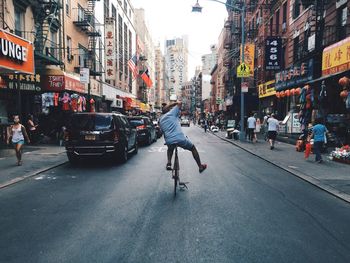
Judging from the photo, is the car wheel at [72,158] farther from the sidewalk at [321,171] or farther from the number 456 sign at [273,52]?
the number 456 sign at [273,52]

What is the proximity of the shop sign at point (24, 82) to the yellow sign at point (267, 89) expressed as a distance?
60.0 feet

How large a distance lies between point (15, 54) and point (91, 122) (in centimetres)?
455

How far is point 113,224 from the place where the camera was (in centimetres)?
510

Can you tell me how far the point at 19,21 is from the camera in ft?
59.8

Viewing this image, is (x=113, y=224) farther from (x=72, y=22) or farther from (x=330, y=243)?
(x=72, y=22)

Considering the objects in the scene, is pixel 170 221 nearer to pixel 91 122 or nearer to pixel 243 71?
pixel 91 122

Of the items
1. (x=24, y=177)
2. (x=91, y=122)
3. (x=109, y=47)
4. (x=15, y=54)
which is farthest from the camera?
(x=109, y=47)

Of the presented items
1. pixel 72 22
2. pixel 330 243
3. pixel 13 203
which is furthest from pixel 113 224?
pixel 72 22

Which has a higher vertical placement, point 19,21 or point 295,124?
Result: point 19,21

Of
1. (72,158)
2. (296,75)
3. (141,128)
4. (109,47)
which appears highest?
(109,47)

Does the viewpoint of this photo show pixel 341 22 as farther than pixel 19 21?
No

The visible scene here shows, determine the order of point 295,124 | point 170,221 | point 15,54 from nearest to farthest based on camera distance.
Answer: point 170,221 < point 15,54 < point 295,124

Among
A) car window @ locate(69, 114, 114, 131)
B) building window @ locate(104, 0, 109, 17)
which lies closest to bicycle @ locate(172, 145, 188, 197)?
car window @ locate(69, 114, 114, 131)

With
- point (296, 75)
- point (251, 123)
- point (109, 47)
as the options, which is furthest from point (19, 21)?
point (296, 75)
